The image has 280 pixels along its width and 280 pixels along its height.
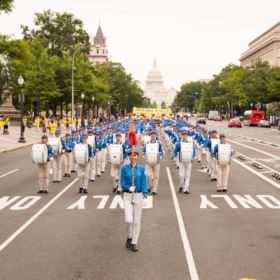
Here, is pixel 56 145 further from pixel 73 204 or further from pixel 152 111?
pixel 152 111

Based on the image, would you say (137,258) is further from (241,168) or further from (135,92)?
(135,92)

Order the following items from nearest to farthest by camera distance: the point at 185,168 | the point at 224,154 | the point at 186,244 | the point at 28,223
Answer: the point at 186,244 < the point at 28,223 < the point at 224,154 < the point at 185,168

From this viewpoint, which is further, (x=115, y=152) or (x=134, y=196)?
(x=115, y=152)

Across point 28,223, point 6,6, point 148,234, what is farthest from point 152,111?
point 148,234

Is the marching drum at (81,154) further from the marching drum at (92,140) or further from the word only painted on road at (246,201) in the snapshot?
the word only painted on road at (246,201)

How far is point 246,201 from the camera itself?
12.6 m

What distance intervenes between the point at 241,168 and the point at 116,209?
10.6 m

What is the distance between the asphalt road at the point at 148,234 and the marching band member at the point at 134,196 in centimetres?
34

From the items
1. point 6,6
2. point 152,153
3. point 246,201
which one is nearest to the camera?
point 246,201

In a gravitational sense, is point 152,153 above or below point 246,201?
above

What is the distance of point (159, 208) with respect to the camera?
38.3ft

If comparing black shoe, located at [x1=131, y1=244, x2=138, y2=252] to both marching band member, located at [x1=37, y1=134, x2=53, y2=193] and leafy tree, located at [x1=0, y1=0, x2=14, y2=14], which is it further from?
leafy tree, located at [x1=0, y1=0, x2=14, y2=14]

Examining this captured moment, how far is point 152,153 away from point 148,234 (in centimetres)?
429

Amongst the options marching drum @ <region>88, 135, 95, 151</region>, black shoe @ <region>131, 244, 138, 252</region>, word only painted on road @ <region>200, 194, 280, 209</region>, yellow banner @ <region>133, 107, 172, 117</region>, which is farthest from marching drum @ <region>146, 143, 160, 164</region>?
yellow banner @ <region>133, 107, 172, 117</region>
